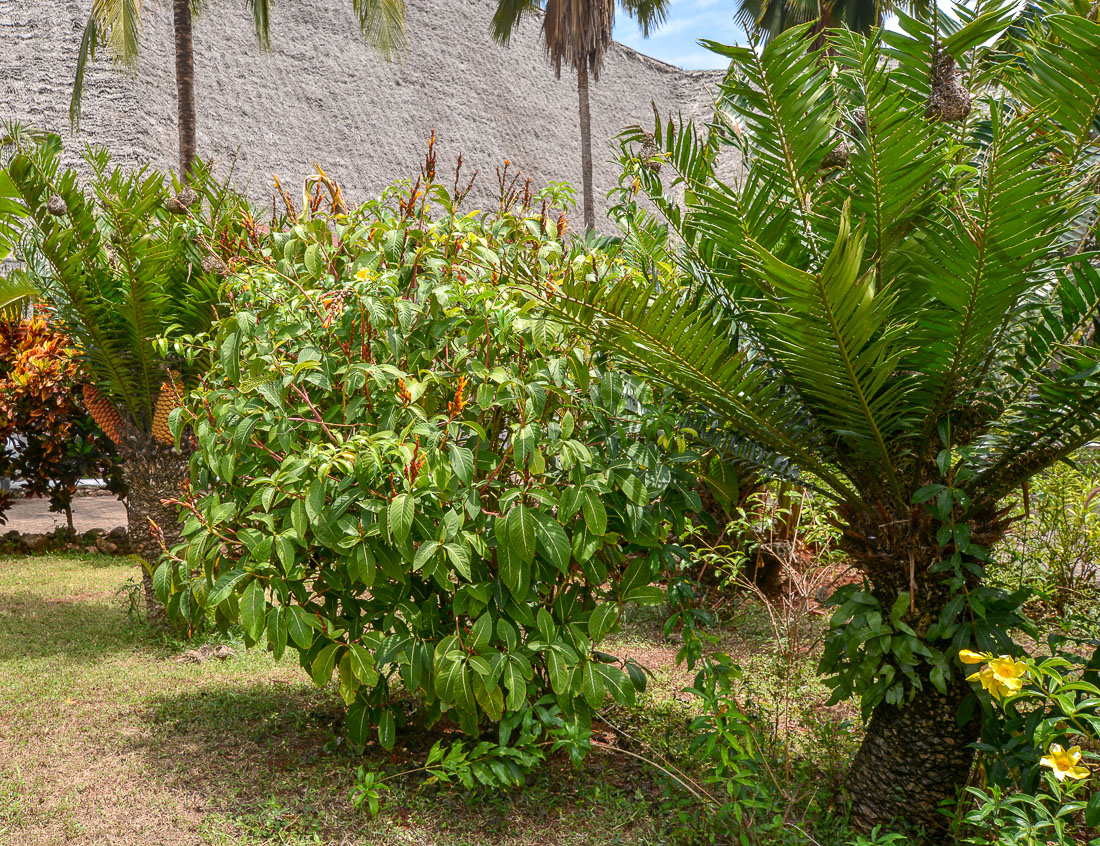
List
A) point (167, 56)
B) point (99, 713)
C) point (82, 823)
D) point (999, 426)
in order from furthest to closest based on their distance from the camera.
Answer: point (167, 56), point (99, 713), point (82, 823), point (999, 426)

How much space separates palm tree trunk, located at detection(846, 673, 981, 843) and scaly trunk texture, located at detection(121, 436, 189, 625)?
3964 mm

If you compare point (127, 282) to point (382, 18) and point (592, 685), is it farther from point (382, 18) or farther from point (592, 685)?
point (382, 18)

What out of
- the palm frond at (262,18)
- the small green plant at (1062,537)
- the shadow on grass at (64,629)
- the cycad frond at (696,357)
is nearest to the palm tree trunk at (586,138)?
the palm frond at (262,18)

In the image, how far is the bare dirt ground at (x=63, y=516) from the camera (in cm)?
863

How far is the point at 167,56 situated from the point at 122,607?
14.4 meters

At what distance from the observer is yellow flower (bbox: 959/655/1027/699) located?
1682 millimetres

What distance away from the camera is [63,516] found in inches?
380

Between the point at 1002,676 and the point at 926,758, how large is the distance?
92 centimetres

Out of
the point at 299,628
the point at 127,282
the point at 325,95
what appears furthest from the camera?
the point at 325,95

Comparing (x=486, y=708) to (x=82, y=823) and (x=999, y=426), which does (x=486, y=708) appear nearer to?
(x=82, y=823)

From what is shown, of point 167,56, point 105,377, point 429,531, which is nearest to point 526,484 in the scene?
point 429,531

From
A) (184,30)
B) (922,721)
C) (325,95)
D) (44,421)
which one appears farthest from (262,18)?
(325,95)

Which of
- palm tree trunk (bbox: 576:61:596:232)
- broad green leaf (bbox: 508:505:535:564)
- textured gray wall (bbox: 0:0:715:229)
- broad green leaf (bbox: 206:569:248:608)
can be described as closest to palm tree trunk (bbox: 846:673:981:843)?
broad green leaf (bbox: 508:505:535:564)

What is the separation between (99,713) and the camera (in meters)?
3.45
